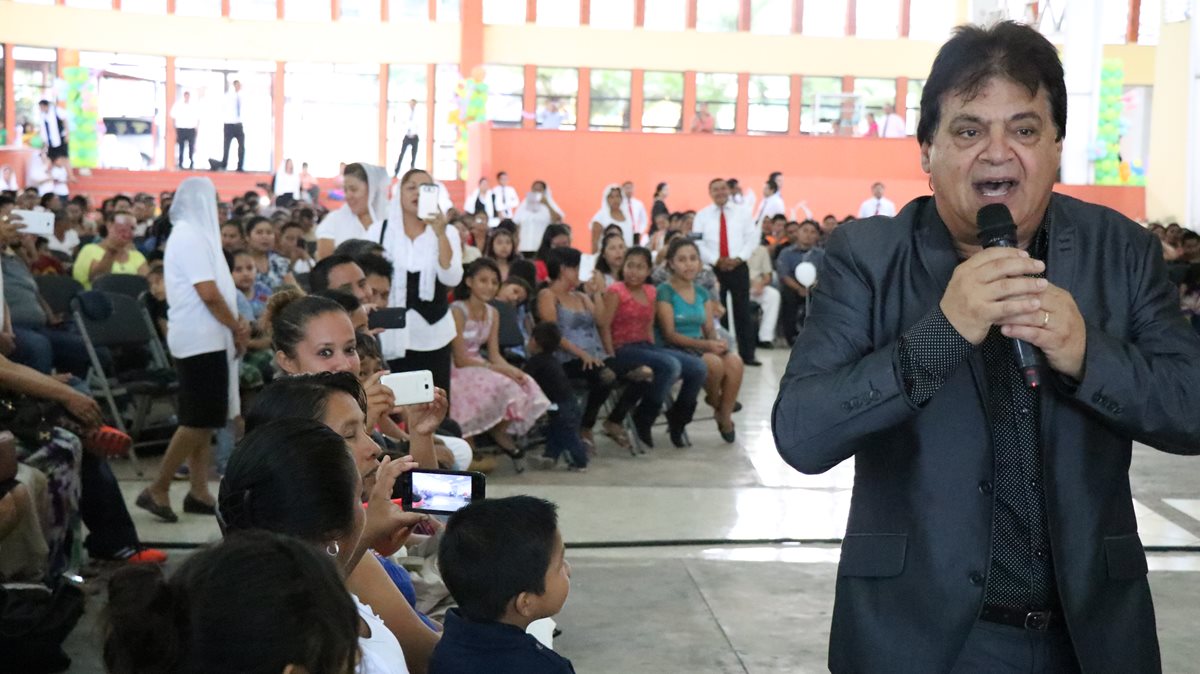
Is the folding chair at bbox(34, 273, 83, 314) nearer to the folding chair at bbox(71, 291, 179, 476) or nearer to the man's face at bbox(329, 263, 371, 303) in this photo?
the folding chair at bbox(71, 291, 179, 476)

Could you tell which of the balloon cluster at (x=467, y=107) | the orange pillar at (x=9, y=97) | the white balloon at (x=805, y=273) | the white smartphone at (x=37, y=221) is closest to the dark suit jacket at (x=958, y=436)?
the white smartphone at (x=37, y=221)

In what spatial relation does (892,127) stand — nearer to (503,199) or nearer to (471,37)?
(503,199)

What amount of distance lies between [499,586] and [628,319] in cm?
634

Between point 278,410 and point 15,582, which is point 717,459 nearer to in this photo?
point 15,582

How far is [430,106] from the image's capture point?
3272cm

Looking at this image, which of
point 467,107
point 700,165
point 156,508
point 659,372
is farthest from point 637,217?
point 156,508

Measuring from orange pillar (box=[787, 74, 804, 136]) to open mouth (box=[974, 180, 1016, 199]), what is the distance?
31692mm

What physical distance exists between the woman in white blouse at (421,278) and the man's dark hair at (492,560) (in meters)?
4.40

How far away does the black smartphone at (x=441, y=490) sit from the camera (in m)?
3.09

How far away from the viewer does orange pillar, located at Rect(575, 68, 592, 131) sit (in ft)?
107

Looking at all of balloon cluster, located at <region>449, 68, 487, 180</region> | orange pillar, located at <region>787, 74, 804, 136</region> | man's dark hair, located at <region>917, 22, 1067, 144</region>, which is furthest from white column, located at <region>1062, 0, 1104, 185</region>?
man's dark hair, located at <region>917, 22, 1067, 144</region>

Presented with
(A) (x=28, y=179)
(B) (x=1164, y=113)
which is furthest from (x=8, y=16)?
(B) (x=1164, y=113)

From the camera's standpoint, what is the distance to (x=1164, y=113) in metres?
25.4

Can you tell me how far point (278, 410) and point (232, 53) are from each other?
31.0m
